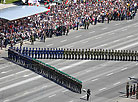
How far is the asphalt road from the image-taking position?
6181 centimetres

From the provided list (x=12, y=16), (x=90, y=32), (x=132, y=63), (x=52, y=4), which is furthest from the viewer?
(x=52, y=4)

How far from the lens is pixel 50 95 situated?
6203 cm

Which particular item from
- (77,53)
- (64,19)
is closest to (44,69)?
(77,53)

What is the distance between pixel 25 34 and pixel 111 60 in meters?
17.1

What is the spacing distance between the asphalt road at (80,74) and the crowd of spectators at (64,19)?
7.00 ft

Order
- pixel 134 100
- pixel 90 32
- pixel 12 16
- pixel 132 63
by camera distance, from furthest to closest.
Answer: pixel 90 32 → pixel 12 16 → pixel 132 63 → pixel 134 100

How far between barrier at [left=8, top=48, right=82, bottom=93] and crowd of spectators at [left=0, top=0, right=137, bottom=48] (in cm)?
747

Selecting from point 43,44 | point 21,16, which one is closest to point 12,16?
point 21,16

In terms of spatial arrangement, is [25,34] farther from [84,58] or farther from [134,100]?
[134,100]

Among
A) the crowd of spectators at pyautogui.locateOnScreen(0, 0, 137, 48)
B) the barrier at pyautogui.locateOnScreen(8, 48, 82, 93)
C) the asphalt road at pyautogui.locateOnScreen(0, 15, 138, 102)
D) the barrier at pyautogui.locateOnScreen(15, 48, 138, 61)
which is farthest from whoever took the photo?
the crowd of spectators at pyautogui.locateOnScreen(0, 0, 137, 48)

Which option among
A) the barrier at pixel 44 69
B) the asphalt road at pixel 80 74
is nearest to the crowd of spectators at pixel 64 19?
the asphalt road at pixel 80 74

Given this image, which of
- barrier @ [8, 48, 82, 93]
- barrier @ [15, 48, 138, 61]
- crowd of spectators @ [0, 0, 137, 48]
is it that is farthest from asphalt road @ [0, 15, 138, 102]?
crowd of spectators @ [0, 0, 137, 48]

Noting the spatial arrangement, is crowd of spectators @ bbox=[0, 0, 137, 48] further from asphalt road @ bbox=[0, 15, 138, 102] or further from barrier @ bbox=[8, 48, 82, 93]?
barrier @ bbox=[8, 48, 82, 93]

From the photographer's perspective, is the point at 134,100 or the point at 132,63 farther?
the point at 132,63
